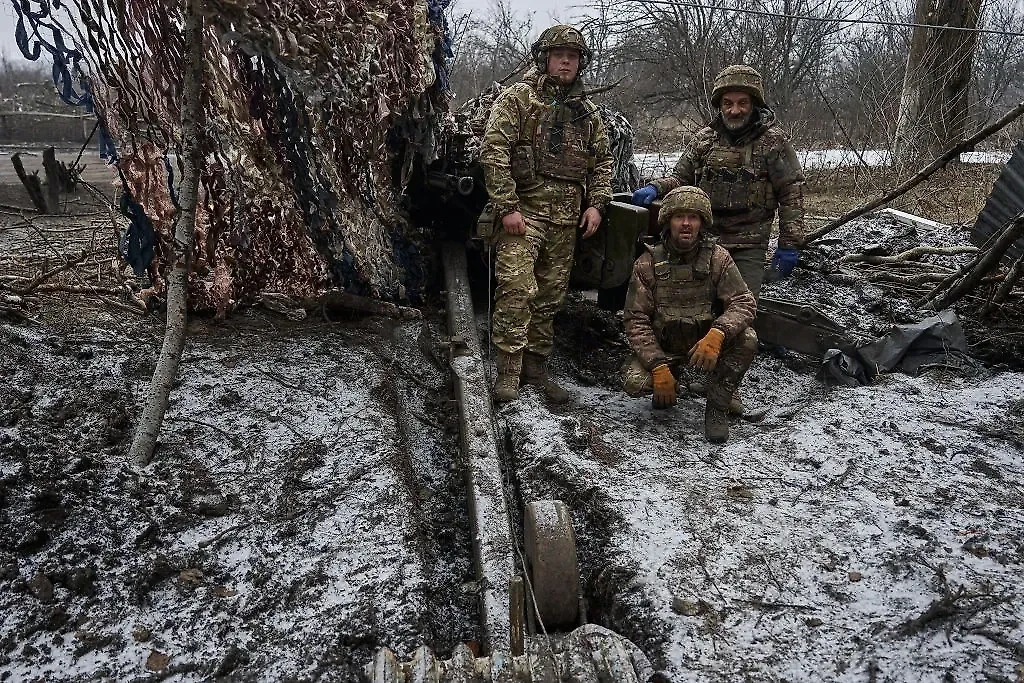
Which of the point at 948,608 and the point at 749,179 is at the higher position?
the point at 749,179

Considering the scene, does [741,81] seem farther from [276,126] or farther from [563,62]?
[276,126]

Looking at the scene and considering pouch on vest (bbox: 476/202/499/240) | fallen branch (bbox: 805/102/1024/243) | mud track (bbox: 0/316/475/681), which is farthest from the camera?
fallen branch (bbox: 805/102/1024/243)

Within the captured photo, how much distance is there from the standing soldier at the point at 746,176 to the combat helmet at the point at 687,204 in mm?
760

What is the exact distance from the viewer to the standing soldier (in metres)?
5.05

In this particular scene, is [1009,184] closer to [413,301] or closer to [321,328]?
[413,301]

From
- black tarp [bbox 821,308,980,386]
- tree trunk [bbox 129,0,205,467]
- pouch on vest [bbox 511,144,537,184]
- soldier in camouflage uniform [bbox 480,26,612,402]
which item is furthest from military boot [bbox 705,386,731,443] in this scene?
tree trunk [bbox 129,0,205,467]

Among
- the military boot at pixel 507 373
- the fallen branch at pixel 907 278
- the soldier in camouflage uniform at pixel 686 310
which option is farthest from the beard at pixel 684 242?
the fallen branch at pixel 907 278

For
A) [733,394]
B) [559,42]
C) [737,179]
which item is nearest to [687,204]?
[737,179]

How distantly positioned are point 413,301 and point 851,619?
12.2 ft

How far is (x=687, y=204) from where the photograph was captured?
14.2ft

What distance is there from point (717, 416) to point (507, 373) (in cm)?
125

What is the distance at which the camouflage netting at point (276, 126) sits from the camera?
12.7ft

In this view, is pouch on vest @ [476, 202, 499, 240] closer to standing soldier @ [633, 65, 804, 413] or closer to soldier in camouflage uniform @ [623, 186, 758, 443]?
soldier in camouflage uniform @ [623, 186, 758, 443]

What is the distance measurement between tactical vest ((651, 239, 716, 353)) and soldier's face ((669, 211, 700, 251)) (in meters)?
0.10
